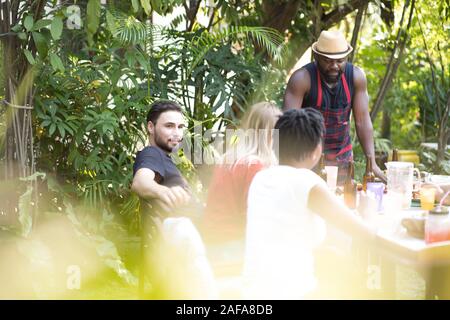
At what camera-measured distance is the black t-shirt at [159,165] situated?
3561 millimetres

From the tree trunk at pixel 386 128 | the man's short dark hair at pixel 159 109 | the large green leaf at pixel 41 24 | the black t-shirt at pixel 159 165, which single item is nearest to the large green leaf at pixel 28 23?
the large green leaf at pixel 41 24

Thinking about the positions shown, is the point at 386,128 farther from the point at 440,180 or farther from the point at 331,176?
the point at 331,176

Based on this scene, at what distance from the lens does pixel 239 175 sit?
327 cm

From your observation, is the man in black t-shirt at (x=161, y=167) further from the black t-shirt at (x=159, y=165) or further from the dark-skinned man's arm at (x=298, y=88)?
the dark-skinned man's arm at (x=298, y=88)

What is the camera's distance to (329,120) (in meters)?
4.58

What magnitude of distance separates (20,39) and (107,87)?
84 cm

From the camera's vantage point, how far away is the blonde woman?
10.6 feet

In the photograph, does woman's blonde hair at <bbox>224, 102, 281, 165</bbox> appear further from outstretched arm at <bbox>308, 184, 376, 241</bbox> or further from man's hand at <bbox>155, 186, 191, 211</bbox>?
outstretched arm at <bbox>308, 184, 376, 241</bbox>

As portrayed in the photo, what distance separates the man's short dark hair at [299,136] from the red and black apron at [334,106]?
5.16ft

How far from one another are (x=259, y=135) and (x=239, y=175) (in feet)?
0.59

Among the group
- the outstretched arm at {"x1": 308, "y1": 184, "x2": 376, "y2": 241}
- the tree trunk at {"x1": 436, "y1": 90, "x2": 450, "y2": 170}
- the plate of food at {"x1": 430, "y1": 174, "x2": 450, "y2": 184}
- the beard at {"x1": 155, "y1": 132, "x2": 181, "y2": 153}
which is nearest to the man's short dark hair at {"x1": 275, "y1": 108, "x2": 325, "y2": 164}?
the outstretched arm at {"x1": 308, "y1": 184, "x2": 376, "y2": 241}

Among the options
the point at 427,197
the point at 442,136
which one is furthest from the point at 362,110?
the point at 442,136
